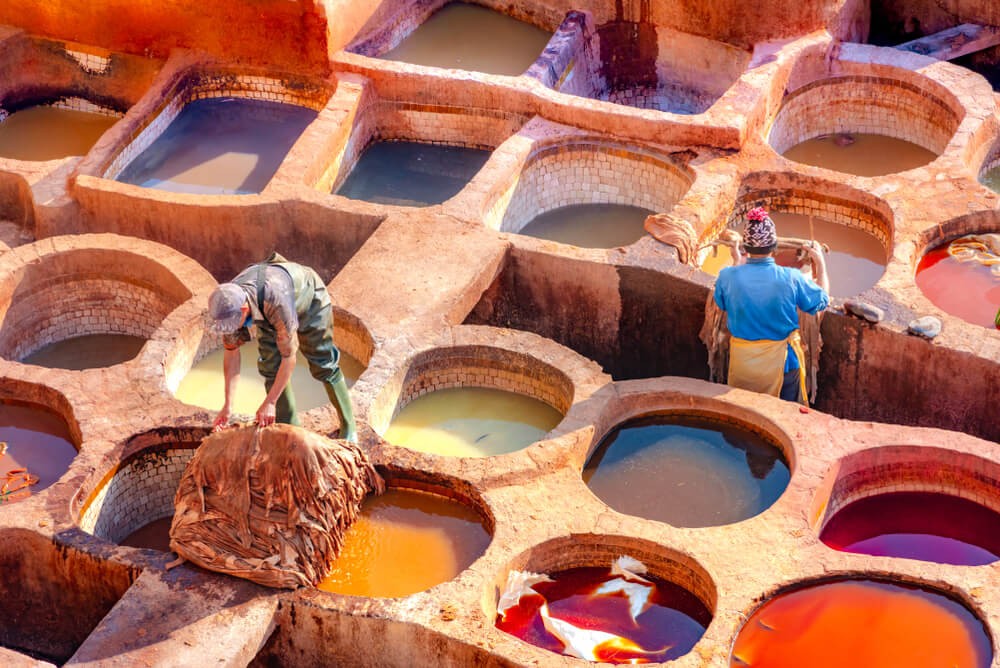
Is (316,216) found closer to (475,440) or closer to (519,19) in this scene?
(475,440)

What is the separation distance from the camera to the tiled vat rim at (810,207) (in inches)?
522

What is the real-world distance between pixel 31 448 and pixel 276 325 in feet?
10.4

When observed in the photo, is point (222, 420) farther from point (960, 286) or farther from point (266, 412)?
point (960, 286)

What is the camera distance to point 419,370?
1121 centimetres

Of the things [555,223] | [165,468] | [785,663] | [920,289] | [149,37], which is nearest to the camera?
[785,663]

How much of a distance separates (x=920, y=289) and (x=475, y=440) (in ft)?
Result: 12.8

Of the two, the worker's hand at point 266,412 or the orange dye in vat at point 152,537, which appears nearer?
the worker's hand at point 266,412

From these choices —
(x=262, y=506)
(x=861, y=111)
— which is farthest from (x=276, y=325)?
(x=861, y=111)

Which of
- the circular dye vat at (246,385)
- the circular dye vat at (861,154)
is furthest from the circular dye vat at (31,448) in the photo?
the circular dye vat at (861,154)

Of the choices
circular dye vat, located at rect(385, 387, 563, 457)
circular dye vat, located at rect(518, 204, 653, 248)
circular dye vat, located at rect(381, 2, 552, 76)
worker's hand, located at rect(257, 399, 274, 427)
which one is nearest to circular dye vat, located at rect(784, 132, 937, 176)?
circular dye vat, located at rect(518, 204, 653, 248)

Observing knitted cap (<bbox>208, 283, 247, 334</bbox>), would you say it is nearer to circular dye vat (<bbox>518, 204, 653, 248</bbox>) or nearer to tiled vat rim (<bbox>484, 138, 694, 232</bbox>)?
tiled vat rim (<bbox>484, 138, 694, 232</bbox>)

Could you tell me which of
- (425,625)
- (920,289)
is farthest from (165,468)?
(920,289)

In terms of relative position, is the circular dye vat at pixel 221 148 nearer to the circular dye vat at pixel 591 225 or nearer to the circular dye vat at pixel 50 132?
the circular dye vat at pixel 50 132

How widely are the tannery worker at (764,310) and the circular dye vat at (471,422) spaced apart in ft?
4.66
